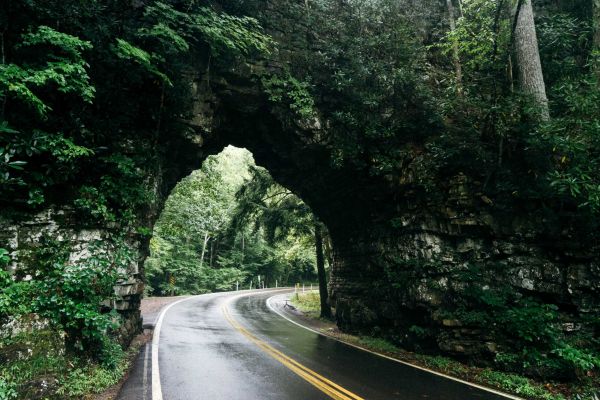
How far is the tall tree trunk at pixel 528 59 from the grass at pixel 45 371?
1246 cm

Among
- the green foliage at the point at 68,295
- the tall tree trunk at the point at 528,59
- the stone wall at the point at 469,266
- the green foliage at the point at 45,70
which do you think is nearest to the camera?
the green foliage at the point at 45,70

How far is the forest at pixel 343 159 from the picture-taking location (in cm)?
658

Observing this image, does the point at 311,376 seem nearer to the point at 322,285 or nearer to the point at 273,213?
the point at 322,285

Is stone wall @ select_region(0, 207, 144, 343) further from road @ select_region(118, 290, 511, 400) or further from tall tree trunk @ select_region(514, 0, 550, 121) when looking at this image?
tall tree trunk @ select_region(514, 0, 550, 121)

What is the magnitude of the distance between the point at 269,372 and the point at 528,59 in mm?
11422

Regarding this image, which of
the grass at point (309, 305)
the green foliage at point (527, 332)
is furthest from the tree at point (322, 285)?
the green foliage at point (527, 332)

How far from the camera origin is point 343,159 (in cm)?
1213

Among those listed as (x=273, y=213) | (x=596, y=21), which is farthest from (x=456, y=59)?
(x=273, y=213)

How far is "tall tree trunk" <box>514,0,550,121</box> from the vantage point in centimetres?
1023

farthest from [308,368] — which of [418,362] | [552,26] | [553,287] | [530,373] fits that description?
[552,26]

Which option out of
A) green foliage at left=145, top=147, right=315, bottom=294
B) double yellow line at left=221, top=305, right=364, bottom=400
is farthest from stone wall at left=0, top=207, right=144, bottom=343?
green foliage at left=145, top=147, right=315, bottom=294

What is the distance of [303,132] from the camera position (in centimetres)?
1196

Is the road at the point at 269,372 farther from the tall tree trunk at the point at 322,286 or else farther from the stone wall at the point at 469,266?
the tall tree trunk at the point at 322,286

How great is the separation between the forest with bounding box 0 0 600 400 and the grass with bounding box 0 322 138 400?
0.11ft
